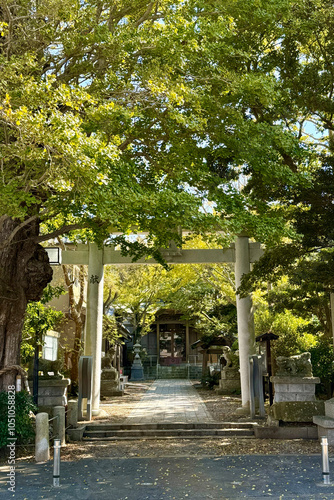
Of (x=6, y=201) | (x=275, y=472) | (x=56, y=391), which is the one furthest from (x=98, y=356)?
(x=6, y=201)

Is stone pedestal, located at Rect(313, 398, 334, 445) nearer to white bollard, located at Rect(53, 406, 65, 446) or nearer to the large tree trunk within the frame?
white bollard, located at Rect(53, 406, 65, 446)

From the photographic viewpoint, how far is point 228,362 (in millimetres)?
22953

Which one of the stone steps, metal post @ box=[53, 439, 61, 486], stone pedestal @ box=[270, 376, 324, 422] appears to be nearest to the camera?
metal post @ box=[53, 439, 61, 486]

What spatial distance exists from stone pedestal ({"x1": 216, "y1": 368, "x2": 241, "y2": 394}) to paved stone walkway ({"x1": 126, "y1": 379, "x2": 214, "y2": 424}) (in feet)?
Result: 4.29

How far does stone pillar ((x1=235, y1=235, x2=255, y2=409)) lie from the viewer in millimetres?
15406

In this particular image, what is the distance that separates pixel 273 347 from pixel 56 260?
915 cm

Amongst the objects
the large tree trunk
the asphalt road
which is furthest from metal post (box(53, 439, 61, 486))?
the large tree trunk

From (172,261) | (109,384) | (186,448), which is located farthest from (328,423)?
(109,384)

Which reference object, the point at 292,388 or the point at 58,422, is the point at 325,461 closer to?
the point at 292,388

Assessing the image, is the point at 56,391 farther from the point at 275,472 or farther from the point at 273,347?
the point at 273,347

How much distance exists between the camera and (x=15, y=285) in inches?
398

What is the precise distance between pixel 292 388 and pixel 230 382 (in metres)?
11.3

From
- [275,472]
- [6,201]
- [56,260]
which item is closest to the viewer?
[6,201]

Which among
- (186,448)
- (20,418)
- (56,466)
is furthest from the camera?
(186,448)
